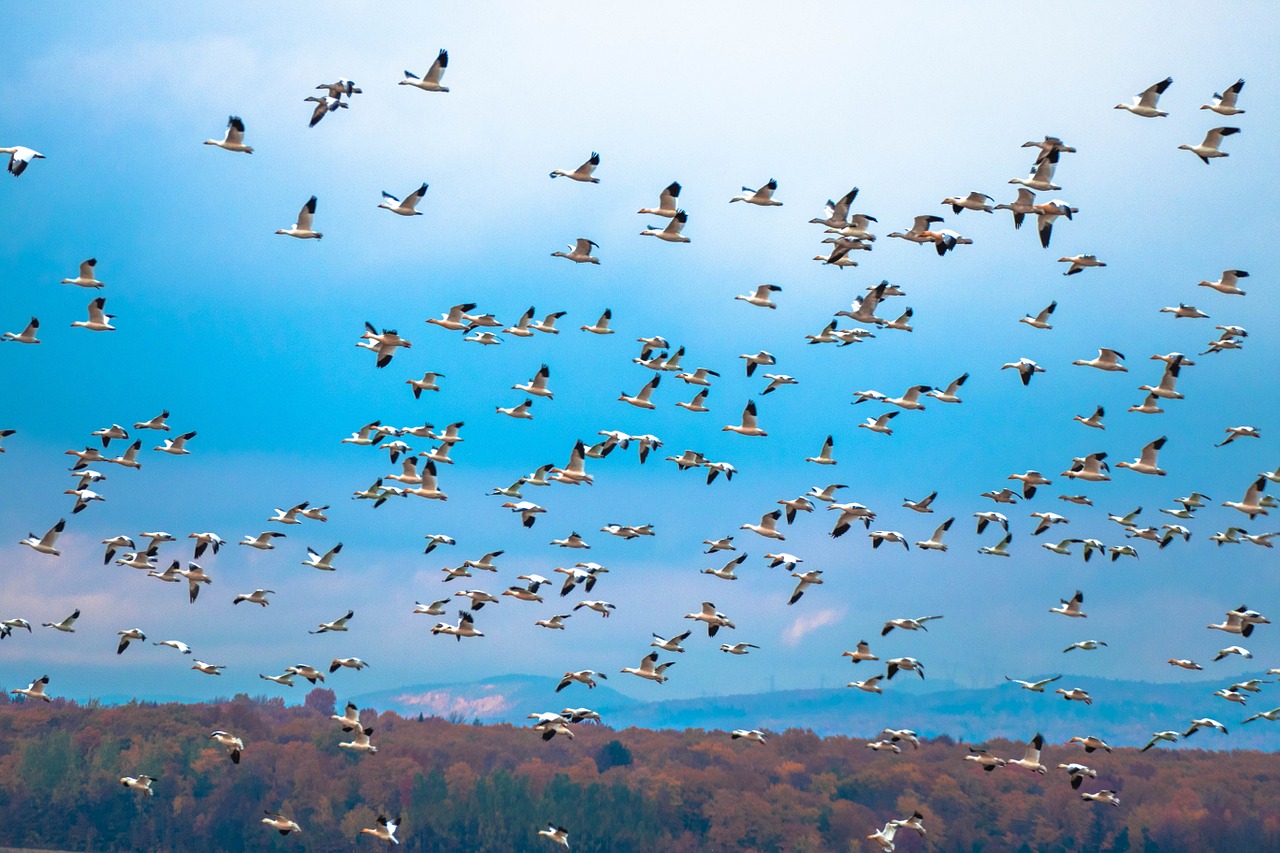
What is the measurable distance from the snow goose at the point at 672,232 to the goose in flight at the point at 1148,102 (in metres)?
14.6

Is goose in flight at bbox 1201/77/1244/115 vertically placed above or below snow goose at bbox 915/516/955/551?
above

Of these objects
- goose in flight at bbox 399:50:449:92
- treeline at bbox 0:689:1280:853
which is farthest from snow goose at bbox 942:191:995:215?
treeline at bbox 0:689:1280:853

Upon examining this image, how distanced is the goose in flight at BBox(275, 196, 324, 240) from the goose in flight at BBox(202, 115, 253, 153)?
375 cm

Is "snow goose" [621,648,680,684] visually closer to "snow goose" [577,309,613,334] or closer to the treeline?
"snow goose" [577,309,613,334]

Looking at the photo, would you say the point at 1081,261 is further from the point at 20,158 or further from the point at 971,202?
→ the point at 20,158

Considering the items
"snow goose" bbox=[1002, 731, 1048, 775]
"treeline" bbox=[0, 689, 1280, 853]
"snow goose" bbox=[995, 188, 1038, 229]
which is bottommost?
"snow goose" bbox=[1002, 731, 1048, 775]

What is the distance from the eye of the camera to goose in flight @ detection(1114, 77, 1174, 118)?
44.3 meters

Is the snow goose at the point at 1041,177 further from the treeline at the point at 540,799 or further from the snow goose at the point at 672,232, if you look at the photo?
the treeline at the point at 540,799

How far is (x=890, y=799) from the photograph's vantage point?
146 meters

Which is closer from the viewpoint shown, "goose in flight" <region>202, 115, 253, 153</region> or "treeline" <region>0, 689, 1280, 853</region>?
"goose in flight" <region>202, 115, 253, 153</region>

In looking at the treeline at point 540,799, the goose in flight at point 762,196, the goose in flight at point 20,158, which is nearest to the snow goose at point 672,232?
the goose in flight at point 762,196

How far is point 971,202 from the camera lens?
49156 millimetres

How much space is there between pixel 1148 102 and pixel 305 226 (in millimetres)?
27530

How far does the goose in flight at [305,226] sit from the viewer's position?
52406 mm
